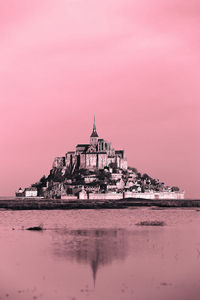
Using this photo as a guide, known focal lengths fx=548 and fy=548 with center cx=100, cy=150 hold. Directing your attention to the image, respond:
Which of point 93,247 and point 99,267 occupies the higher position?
point 93,247

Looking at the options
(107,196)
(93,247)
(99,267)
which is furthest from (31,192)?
(99,267)

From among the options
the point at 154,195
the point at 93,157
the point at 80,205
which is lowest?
the point at 80,205

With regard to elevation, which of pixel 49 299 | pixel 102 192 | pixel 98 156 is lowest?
pixel 49 299

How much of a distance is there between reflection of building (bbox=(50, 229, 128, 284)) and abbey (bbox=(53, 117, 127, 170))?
140963 millimetres

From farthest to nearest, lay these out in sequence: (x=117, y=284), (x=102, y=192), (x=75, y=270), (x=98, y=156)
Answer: (x=98, y=156)
(x=102, y=192)
(x=75, y=270)
(x=117, y=284)

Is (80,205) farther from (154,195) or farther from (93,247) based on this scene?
(93,247)

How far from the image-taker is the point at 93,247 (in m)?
33.7

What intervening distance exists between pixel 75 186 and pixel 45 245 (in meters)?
137

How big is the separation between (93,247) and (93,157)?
152643 mm

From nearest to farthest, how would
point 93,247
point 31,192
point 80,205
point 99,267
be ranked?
point 99,267
point 93,247
point 80,205
point 31,192

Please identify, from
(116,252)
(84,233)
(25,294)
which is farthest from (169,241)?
(25,294)

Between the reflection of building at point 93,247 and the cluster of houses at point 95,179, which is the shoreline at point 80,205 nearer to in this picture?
the cluster of houses at point 95,179

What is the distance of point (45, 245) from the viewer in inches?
1361

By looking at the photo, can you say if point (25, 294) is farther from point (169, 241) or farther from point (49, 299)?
point (169, 241)
